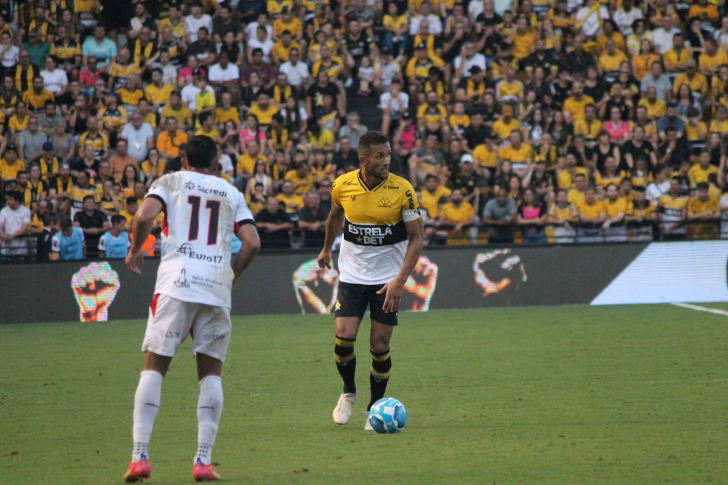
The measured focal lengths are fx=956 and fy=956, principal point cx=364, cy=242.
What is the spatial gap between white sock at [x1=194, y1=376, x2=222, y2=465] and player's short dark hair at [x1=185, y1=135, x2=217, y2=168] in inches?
52.7

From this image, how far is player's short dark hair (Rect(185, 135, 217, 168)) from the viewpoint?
235 inches

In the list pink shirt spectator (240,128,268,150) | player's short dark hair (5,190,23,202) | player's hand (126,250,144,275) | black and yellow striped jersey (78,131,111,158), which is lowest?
player's short dark hair (5,190,23,202)

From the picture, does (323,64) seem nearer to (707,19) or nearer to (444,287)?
(444,287)

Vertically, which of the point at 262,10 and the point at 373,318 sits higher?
the point at 262,10

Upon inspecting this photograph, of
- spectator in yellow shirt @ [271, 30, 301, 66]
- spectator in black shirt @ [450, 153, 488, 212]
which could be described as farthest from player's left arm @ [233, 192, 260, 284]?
spectator in yellow shirt @ [271, 30, 301, 66]

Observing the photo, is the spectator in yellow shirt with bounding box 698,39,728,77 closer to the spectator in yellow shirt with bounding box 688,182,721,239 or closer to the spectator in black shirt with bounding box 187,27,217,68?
the spectator in yellow shirt with bounding box 688,182,721,239

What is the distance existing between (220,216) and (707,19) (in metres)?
19.3

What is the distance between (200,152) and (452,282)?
453 inches

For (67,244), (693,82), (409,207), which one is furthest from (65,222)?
(693,82)

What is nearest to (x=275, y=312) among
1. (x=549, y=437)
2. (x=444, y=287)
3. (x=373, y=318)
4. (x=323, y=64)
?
(x=444, y=287)

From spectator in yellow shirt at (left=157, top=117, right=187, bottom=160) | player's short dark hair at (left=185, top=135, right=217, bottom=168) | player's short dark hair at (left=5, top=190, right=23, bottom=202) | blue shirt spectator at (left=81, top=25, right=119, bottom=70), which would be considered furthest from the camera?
blue shirt spectator at (left=81, top=25, right=119, bottom=70)

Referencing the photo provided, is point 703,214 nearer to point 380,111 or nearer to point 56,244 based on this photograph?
point 380,111

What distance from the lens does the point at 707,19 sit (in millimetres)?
22312

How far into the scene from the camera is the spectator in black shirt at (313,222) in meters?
17.2
